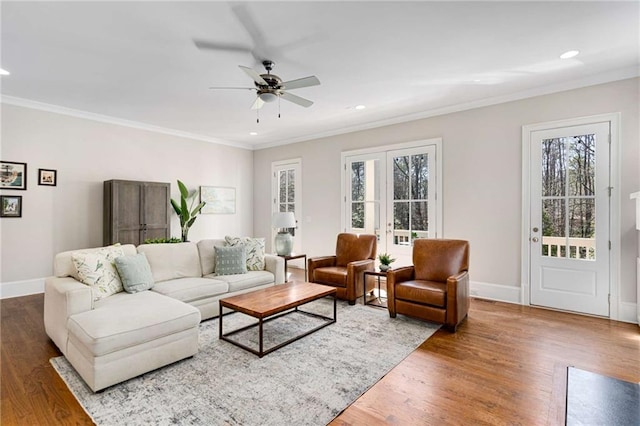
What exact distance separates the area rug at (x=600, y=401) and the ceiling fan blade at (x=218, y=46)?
12.0 ft

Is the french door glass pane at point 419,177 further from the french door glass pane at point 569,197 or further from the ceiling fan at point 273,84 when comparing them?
the ceiling fan at point 273,84

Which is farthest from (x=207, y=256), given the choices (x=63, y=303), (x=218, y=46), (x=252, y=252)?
(x=218, y=46)

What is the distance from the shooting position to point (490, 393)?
214cm

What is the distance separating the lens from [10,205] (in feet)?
14.2

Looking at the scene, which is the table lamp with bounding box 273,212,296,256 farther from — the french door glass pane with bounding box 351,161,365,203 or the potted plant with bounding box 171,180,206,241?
the potted plant with bounding box 171,180,206,241

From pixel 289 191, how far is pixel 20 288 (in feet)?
15.1

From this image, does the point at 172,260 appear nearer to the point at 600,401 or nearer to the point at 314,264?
the point at 314,264

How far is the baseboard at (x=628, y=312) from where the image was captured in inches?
134

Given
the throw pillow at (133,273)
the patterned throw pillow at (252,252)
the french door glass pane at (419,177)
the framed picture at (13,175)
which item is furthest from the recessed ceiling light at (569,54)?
the framed picture at (13,175)

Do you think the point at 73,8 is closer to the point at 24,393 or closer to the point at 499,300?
the point at 24,393

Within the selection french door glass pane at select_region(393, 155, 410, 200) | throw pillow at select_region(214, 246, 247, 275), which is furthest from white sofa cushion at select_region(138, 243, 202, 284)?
french door glass pane at select_region(393, 155, 410, 200)

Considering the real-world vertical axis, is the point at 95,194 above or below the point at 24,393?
above

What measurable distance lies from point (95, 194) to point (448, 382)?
5.61 metres

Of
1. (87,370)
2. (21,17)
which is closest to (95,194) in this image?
(21,17)
